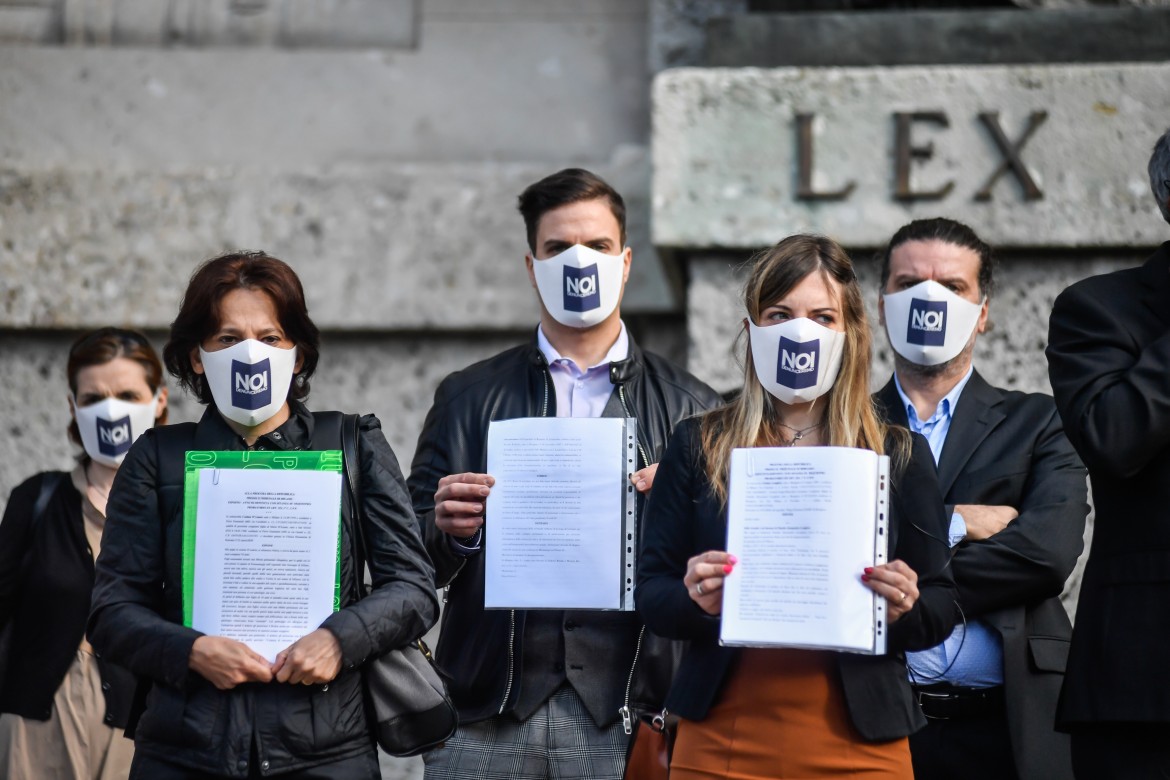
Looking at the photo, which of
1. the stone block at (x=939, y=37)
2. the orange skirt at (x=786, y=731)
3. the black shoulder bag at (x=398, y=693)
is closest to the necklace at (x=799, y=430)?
the orange skirt at (x=786, y=731)

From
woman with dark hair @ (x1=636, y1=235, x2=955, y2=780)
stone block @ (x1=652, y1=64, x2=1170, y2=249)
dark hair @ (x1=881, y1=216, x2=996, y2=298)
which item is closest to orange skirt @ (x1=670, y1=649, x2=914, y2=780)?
woman with dark hair @ (x1=636, y1=235, x2=955, y2=780)

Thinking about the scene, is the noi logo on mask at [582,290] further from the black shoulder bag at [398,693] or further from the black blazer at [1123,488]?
the black blazer at [1123,488]

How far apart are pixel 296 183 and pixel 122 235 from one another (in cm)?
71

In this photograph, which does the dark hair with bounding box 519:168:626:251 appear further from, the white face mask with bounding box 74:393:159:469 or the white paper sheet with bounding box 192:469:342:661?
the white face mask with bounding box 74:393:159:469

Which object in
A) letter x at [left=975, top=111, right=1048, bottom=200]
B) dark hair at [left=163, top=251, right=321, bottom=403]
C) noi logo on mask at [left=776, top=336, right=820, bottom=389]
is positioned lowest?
noi logo on mask at [left=776, top=336, right=820, bottom=389]

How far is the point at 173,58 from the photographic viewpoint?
615 centimetres

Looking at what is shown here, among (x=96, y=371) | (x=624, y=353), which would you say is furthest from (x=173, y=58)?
(x=624, y=353)

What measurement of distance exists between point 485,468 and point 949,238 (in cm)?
136

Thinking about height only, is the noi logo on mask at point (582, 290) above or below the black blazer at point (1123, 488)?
above

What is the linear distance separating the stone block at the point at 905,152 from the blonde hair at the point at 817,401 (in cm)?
217

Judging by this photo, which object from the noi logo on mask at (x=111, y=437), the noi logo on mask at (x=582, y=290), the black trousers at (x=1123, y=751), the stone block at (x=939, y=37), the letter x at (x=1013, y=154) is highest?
the stone block at (x=939, y=37)

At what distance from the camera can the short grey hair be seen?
310 cm

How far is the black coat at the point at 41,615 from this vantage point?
173 inches

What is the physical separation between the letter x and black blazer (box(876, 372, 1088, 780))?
1464mm
